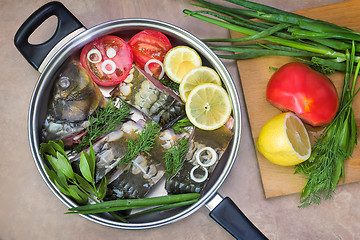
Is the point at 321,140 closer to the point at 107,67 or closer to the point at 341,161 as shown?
the point at 341,161

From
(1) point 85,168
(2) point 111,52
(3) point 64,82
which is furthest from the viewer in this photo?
(2) point 111,52

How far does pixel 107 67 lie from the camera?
1517mm

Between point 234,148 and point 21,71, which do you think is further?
point 21,71

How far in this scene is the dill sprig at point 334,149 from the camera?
146 centimetres

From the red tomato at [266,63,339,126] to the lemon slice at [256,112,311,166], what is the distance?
0.05m

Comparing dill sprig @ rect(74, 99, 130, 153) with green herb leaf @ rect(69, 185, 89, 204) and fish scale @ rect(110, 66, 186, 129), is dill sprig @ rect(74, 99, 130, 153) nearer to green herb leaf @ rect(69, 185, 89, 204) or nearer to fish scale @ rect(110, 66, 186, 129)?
fish scale @ rect(110, 66, 186, 129)

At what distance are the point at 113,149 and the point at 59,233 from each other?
0.49m

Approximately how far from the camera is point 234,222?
1.30 metres

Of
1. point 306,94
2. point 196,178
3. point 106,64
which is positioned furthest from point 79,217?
point 306,94

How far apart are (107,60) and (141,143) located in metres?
0.41

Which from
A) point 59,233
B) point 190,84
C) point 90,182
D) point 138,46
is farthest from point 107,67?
point 59,233

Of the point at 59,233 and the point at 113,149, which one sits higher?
the point at 113,149

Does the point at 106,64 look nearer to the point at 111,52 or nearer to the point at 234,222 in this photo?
the point at 111,52

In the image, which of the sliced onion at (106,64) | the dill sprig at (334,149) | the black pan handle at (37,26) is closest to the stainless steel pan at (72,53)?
the black pan handle at (37,26)
